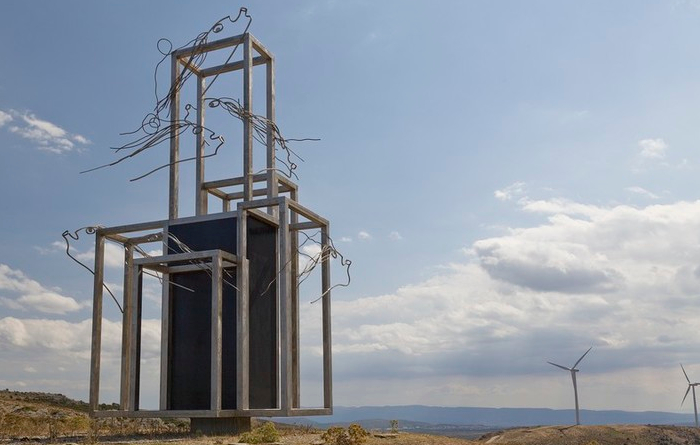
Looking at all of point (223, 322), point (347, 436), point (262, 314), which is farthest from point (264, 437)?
point (262, 314)

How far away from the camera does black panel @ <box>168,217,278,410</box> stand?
2166cm

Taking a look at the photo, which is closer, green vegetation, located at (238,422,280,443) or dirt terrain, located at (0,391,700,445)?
green vegetation, located at (238,422,280,443)

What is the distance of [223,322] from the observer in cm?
2180

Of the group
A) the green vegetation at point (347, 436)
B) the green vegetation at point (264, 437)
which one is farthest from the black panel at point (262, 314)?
the green vegetation at point (347, 436)

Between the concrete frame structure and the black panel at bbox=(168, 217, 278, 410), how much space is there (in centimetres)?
22

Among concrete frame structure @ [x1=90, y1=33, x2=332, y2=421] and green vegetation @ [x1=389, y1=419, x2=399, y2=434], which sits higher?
concrete frame structure @ [x1=90, y1=33, x2=332, y2=421]

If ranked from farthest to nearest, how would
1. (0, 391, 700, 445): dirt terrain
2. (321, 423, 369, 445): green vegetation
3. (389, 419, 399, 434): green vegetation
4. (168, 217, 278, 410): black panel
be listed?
1. (168, 217, 278, 410): black panel
2. (389, 419, 399, 434): green vegetation
3. (0, 391, 700, 445): dirt terrain
4. (321, 423, 369, 445): green vegetation

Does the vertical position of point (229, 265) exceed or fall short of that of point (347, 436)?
it exceeds it

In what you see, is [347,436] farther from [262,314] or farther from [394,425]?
[262,314]

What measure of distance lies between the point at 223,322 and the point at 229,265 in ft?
5.04

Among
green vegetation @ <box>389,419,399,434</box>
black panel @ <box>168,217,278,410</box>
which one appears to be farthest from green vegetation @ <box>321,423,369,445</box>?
black panel @ <box>168,217,278,410</box>

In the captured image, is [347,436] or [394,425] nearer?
[347,436]

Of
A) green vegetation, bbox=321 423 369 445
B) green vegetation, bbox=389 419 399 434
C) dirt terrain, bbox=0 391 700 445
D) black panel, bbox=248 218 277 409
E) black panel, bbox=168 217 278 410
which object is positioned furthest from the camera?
black panel, bbox=248 218 277 409

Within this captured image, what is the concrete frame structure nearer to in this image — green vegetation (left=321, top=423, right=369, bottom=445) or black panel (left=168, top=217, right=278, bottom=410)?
black panel (left=168, top=217, right=278, bottom=410)
